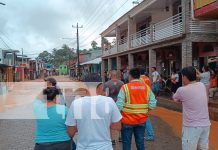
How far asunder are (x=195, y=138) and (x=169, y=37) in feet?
43.1

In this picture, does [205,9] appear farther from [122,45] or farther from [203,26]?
[122,45]

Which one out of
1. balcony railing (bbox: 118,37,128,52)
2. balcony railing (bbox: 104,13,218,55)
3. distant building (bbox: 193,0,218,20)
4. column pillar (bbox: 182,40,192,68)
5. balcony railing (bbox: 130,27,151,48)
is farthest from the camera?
balcony railing (bbox: 118,37,128,52)

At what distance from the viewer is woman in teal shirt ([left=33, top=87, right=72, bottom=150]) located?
12.6 feet

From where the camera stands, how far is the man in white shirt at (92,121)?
3.62 metres

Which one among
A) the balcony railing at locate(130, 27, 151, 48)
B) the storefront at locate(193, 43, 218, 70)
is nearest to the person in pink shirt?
the storefront at locate(193, 43, 218, 70)

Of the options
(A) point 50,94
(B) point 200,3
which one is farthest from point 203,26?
(A) point 50,94

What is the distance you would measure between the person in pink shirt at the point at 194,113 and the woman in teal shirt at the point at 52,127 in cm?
168

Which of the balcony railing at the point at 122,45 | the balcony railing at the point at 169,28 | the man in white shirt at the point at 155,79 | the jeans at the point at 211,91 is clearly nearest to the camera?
the jeans at the point at 211,91

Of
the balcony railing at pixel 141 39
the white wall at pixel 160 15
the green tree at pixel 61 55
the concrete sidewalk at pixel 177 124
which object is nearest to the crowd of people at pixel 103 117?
the concrete sidewalk at pixel 177 124

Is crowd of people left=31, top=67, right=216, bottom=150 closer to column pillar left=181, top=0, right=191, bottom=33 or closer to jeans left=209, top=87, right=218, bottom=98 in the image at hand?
jeans left=209, top=87, right=218, bottom=98

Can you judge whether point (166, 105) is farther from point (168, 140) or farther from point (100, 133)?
point (100, 133)

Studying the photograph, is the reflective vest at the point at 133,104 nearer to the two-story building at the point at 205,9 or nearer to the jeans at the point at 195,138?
the jeans at the point at 195,138

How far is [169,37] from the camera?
1723 cm

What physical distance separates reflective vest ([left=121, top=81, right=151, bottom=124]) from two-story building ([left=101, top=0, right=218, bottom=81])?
9500 millimetres
